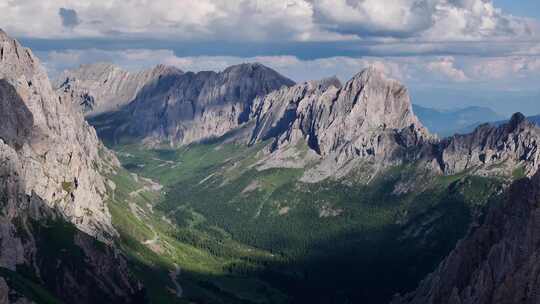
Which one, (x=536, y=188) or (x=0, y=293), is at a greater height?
(x=536, y=188)

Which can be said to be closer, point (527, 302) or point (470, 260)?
point (527, 302)

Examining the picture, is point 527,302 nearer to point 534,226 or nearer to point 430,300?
point 534,226

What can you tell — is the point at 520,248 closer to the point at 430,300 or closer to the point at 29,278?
the point at 430,300

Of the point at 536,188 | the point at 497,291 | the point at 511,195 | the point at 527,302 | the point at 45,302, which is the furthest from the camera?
the point at 511,195

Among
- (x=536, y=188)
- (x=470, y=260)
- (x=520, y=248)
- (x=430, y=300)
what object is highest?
(x=536, y=188)

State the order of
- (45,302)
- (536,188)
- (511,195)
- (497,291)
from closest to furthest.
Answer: (497,291) < (536,188) < (45,302) < (511,195)

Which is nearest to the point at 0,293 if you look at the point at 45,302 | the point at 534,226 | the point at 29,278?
the point at 45,302
